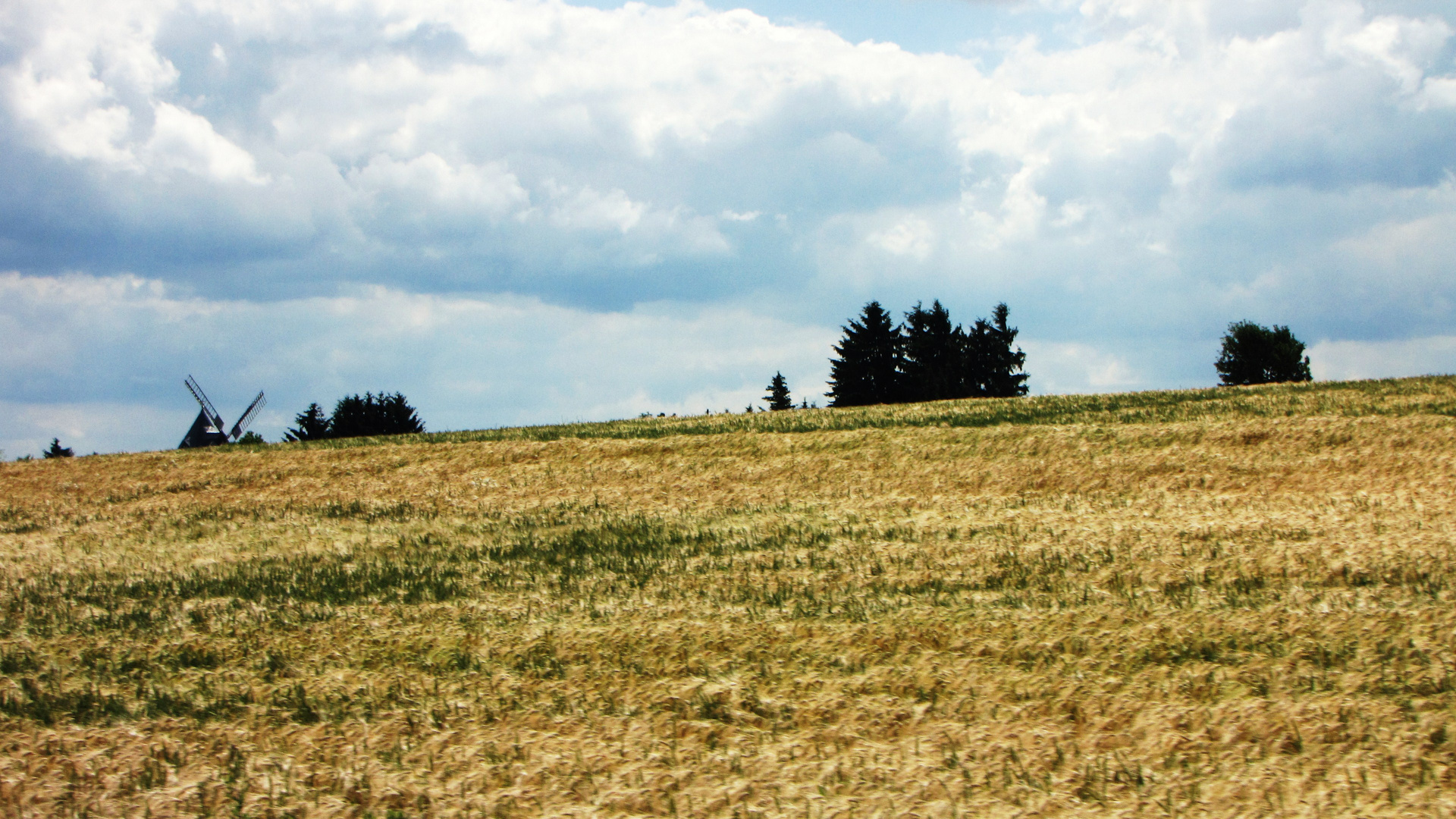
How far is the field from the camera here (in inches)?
274

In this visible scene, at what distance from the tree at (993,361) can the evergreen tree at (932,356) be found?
4.19ft

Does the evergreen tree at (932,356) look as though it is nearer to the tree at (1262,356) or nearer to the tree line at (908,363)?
the tree line at (908,363)

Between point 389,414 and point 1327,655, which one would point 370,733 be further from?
point 389,414

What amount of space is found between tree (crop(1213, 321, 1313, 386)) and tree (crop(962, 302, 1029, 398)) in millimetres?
18606

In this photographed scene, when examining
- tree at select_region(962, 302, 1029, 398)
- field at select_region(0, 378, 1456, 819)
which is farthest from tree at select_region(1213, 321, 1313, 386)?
field at select_region(0, 378, 1456, 819)

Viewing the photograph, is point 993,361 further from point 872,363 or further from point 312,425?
point 312,425

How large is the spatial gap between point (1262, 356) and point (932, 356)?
3077 cm

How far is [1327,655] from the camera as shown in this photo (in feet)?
28.9

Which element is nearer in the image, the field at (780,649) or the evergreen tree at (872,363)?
the field at (780,649)

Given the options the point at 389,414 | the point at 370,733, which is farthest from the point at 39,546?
the point at 389,414

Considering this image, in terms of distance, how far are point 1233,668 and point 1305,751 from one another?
1575 mm

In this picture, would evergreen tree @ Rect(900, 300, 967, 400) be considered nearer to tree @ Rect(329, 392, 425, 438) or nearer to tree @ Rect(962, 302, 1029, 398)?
tree @ Rect(962, 302, 1029, 398)

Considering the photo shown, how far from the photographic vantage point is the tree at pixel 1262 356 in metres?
81.9

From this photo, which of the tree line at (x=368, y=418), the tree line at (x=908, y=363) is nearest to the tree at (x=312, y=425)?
the tree line at (x=368, y=418)
